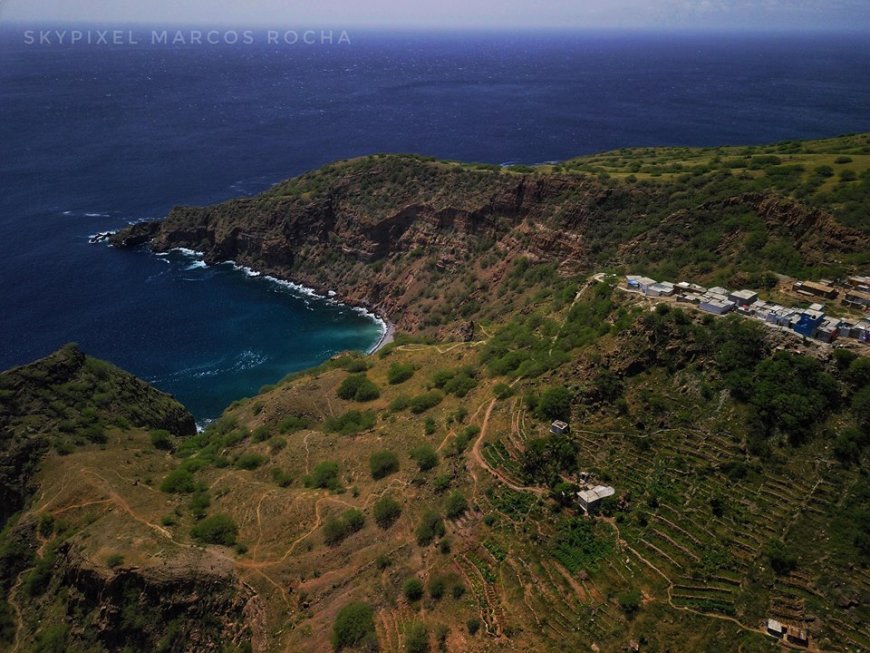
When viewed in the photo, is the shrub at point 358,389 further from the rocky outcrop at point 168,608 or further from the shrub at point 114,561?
the shrub at point 114,561

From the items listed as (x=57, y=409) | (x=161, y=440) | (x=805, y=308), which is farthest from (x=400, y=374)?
(x=805, y=308)

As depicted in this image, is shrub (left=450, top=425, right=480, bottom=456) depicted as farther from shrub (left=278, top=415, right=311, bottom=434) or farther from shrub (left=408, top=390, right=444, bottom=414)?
shrub (left=278, top=415, right=311, bottom=434)

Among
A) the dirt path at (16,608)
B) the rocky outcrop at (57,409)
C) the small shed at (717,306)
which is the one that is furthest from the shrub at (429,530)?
the rocky outcrop at (57,409)

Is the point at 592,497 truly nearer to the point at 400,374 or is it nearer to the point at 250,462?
the point at 250,462

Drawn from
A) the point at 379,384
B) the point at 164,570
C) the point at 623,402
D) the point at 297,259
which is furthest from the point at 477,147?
the point at 164,570

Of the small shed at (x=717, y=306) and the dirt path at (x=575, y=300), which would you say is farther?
the dirt path at (x=575, y=300)
